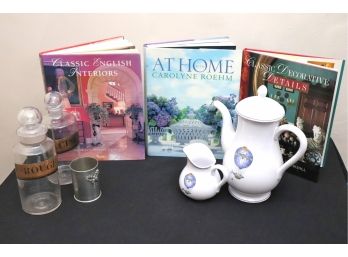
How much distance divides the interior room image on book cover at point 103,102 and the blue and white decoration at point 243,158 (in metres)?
0.30

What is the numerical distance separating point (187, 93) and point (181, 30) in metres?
0.26

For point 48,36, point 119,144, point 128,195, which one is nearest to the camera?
point 128,195

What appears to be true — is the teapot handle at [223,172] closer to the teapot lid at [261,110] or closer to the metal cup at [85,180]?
the teapot lid at [261,110]

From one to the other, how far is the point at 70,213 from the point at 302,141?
1.71ft

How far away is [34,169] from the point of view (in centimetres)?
79

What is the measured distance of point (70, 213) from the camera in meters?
0.83

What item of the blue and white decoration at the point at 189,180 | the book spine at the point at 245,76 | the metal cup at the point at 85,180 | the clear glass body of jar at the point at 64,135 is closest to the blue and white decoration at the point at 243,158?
the blue and white decoration at the point at 189,180

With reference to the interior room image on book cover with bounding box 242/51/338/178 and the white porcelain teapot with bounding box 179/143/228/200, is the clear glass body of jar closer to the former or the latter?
the white porcelain teapot with bounding box 179/143/228/200

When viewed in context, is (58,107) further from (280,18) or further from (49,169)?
(280,18)

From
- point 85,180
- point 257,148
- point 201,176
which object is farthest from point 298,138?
point 85,180

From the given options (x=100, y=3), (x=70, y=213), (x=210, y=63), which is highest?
(x=100, y=3)

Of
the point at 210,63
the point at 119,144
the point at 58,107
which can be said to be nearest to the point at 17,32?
the point at 58,107

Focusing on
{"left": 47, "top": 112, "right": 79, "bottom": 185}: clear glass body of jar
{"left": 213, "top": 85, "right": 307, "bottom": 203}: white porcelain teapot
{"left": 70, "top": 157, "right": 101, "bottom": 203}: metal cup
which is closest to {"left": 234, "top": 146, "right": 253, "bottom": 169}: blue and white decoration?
{"left": 213, "top": 85, "right": 307, "bottom": 203}: white porcelain teapot

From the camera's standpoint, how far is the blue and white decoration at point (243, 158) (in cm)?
82
